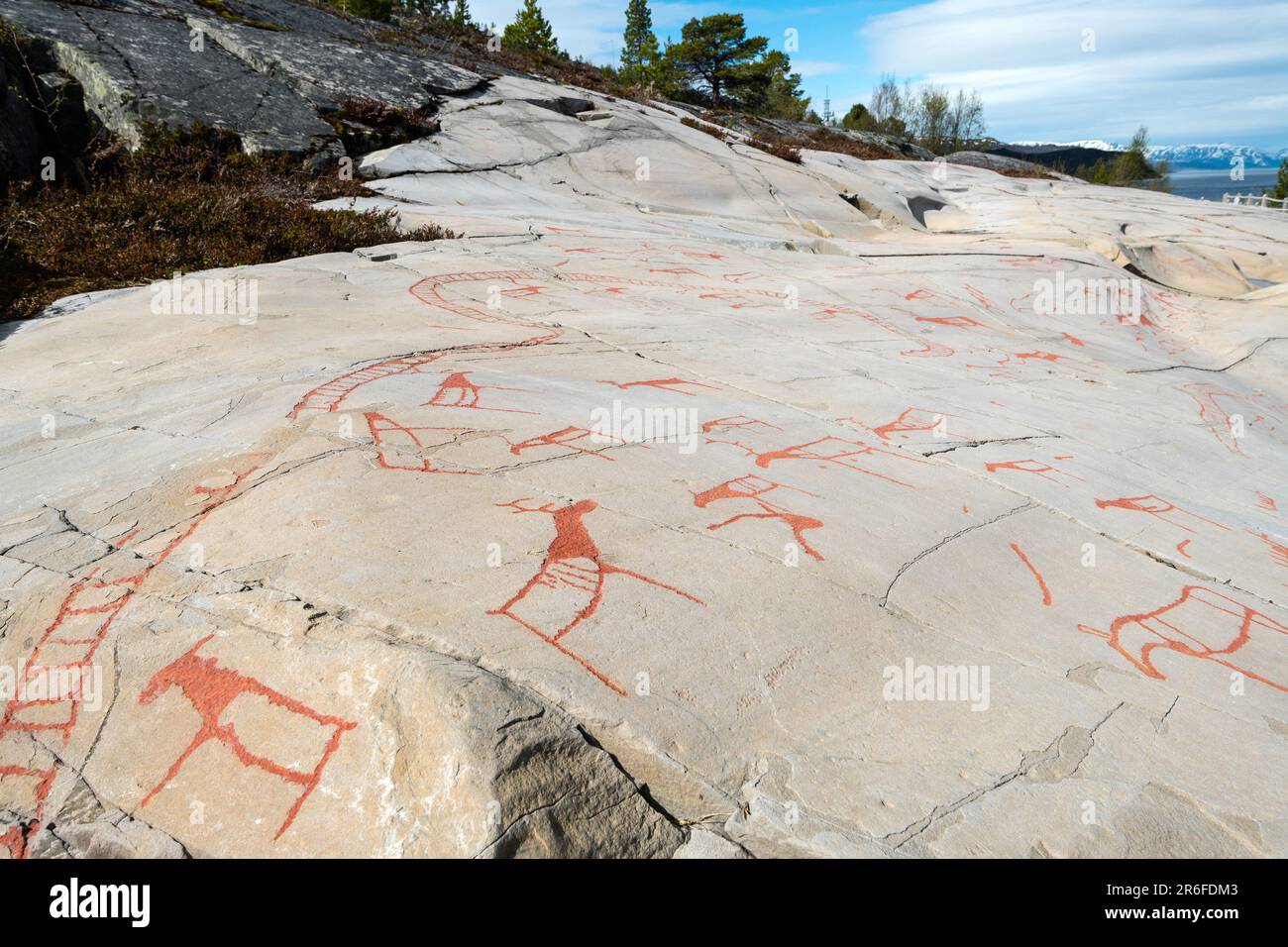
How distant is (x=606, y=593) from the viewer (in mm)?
2951

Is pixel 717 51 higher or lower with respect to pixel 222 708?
higher

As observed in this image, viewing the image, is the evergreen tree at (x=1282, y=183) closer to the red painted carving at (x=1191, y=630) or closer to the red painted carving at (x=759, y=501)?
the red painted carving at (x=1191, y=630)

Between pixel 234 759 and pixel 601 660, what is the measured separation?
1104 millimetres

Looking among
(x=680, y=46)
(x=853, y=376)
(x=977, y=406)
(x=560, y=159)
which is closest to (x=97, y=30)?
(x=560, y=159)

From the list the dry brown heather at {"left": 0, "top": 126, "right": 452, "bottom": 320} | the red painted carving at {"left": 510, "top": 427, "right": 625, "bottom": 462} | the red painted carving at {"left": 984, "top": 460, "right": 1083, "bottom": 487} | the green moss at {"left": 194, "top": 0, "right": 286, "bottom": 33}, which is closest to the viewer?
the red painted carving at {"left": 510, "top": 427, "right": 625, "bottom": 462}

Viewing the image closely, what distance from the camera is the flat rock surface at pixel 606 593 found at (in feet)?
7.38

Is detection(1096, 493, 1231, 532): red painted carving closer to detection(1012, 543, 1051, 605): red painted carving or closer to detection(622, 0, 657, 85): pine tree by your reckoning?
detection(1012, 543, 1051, 605): red painted carving

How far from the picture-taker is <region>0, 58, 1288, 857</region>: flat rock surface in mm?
2248

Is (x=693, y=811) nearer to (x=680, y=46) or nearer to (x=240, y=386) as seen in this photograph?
(x=240, y=386)

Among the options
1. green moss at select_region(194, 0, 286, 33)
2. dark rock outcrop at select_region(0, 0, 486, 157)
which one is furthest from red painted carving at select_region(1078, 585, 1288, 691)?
green moss at select_region(194, 0, 286, 33)

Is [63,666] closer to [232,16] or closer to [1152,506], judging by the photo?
[1152,506]

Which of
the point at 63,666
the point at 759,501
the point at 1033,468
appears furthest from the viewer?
the point at 1033,468

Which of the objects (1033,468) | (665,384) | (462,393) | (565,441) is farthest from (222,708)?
(1033,468)

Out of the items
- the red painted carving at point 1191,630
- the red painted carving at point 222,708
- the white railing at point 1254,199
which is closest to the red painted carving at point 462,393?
the red painted carving at point 222,708
